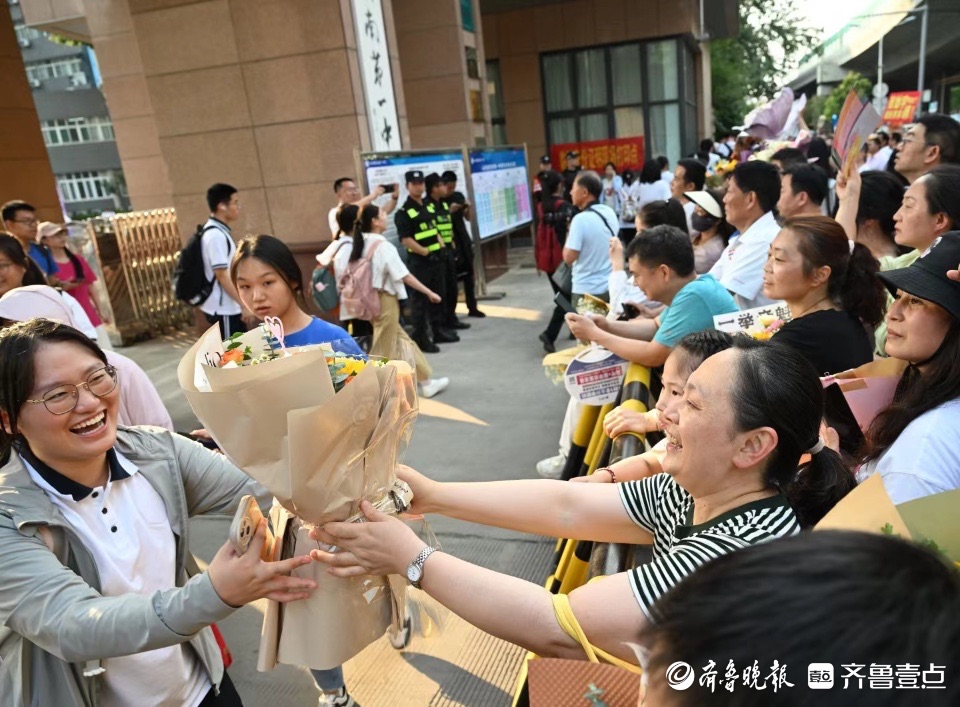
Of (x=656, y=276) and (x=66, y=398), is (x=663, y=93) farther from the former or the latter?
(x=66, y=398)

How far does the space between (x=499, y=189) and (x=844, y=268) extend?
8.29 m

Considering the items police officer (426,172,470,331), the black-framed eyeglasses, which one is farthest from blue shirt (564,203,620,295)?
the black-framed eyeglasses

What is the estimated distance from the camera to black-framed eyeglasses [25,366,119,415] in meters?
1.45

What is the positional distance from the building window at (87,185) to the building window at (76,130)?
2383mm

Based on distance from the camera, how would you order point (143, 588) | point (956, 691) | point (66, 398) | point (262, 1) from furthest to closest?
point (262, 1) < point (143, 588) < point (66, 398) < point (956, 691)

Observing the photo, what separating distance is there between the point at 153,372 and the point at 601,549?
6877mm

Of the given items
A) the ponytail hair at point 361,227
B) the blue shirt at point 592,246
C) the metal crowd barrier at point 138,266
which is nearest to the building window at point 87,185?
the metal crowd barrier at point 138,266

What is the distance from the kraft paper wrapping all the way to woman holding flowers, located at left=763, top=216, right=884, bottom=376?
1.79 meters

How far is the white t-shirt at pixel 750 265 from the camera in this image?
371 cm

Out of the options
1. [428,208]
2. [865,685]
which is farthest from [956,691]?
[428,208]

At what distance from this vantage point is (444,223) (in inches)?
304

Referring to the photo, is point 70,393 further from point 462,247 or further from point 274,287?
point 462,247

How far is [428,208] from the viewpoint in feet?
24.4

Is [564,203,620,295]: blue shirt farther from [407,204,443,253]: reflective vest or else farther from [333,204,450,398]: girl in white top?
[407,204,443,253]: reflective vest
